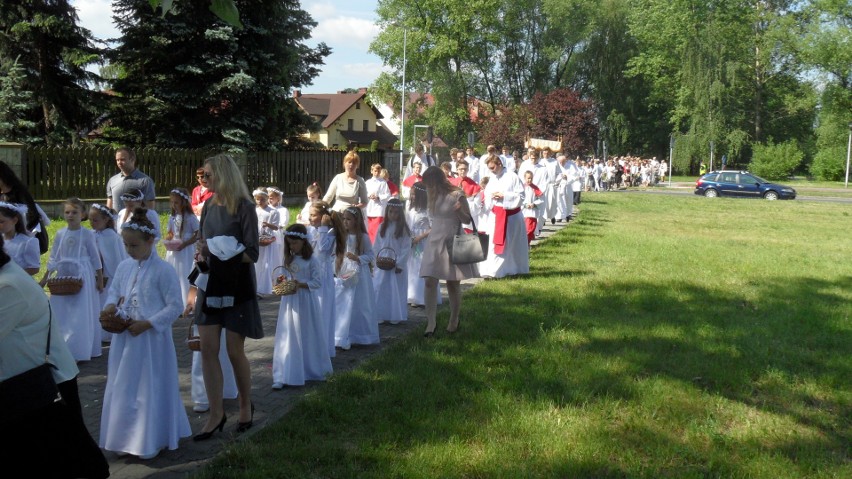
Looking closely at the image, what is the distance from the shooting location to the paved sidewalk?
517 centimetres

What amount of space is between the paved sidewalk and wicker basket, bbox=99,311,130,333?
0.84 meters

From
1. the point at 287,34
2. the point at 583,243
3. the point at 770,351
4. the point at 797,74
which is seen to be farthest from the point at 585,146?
the point at 770,351

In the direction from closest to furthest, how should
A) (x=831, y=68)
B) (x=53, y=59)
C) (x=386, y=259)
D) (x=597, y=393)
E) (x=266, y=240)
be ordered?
(x=597, y=393), (x=386, y=259), (x=266, y=240), (x=53, y=59), (x=831, y=68)

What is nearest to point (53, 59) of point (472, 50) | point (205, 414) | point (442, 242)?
point (442, 242)

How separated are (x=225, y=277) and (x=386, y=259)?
4.05m

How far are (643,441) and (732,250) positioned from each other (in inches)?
480

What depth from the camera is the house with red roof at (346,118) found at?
94794mm

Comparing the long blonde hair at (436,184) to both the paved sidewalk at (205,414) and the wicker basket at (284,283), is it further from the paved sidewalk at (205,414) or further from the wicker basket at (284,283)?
the wicker basket at (284,283)

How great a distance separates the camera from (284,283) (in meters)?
6.80

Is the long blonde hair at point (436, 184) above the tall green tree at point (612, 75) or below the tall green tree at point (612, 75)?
below

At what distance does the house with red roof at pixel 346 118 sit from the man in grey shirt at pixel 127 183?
83.8m

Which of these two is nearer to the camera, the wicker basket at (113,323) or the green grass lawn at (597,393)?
the wicker basket at (113,323)

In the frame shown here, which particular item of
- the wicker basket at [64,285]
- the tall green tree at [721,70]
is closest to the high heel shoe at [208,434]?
the wicker basket at [64,285]

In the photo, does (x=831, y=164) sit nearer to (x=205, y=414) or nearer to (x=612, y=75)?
(x=612, y=75)
